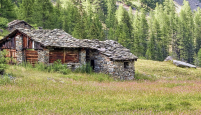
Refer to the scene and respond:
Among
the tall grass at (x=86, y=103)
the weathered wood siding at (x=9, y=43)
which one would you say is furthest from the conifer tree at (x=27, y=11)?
the tall grass at (x=86, y=103)

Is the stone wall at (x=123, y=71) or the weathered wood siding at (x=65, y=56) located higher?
the weathered wood siding at (x=65, y=56)

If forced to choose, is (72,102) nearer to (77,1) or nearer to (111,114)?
(111,114)

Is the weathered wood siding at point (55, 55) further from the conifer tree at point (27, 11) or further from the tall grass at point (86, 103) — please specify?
the conifer tree at point (27, 11)

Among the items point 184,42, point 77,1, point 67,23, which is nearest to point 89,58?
point 67,23

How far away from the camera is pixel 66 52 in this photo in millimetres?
21531

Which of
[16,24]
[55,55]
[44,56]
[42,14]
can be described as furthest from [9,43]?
[42,14]

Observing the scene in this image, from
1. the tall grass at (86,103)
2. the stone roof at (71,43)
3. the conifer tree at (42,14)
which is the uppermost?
the conifer tree at (42,14)

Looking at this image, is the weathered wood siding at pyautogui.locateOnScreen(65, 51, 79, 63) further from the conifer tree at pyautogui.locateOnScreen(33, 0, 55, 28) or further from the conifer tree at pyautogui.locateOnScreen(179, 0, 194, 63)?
the conifer tree at pyautogui.locateOnScreen(179, 0, 194, 63)

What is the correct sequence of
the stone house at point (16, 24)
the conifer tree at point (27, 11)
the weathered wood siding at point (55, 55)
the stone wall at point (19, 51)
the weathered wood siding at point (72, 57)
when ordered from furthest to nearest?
the conifer tree at point (27, 11) < the stone house at point (16, 24) < the weathered wood siding at point (72, 57) < the stone wall at point (19, 51) < the weathered wood siding at point (55, 55)

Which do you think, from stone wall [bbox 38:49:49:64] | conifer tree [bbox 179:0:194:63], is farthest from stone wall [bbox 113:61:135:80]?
conifer tree [bbox 179:0:194:63]

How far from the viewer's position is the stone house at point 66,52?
66.5 feet

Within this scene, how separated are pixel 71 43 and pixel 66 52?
1.20 meters

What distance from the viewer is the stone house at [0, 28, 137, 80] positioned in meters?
20.3

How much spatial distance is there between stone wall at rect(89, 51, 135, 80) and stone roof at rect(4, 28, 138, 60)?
25.4 inches
